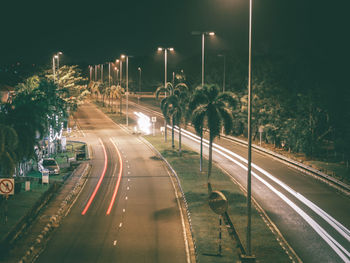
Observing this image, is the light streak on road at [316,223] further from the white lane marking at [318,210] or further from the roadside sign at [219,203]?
the roadside sign at [219,203]

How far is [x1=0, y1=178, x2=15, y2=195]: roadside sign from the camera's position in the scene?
60.5 ft

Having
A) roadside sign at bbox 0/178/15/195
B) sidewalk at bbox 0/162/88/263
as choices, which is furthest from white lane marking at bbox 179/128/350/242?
roadside sign at bbox 0/178/15/195

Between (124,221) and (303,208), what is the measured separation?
10550 mm

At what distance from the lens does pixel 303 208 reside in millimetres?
23984

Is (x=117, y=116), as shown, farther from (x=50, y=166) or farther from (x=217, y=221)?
(x=217, y=221)

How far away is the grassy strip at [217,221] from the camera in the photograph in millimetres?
16797

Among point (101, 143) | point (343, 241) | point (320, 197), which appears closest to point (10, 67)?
point (101, 143)

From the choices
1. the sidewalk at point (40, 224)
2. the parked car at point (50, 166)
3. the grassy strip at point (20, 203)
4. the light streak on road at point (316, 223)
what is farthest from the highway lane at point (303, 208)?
the parked car at point (50, 166)

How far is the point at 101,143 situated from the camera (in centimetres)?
5250

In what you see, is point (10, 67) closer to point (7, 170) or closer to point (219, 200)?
point (7, 170)

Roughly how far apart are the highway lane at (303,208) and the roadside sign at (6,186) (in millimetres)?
12992

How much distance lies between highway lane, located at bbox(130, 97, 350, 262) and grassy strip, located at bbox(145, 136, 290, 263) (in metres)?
1.12

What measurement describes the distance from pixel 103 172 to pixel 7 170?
621 inches

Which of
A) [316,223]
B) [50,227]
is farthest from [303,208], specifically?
[50,227]
